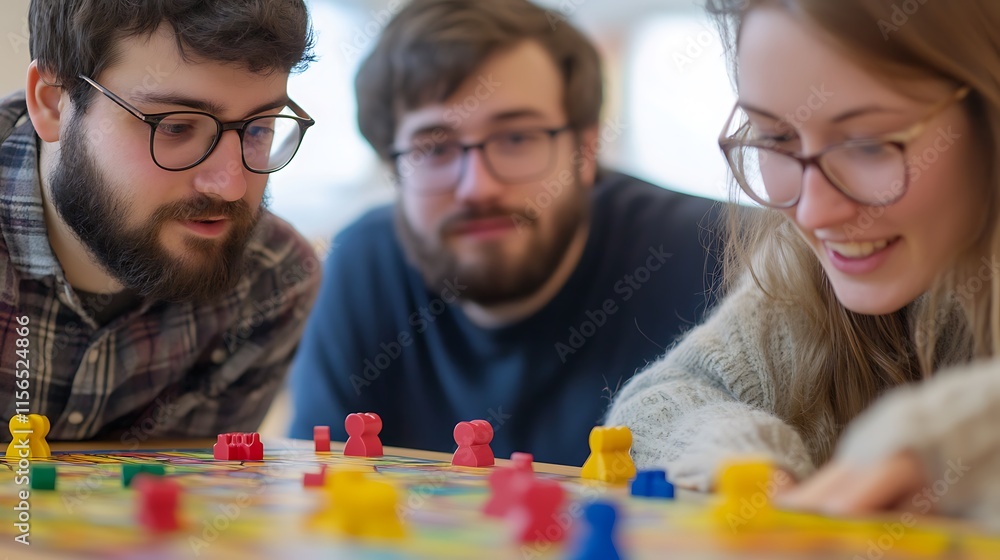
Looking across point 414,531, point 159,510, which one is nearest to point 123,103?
point 159,510

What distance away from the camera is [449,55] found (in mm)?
2494

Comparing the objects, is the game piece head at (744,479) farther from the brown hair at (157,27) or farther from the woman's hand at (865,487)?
the brown hair at (157,27)

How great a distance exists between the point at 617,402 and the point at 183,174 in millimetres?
759

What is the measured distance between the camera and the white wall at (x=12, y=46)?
7.68 feet

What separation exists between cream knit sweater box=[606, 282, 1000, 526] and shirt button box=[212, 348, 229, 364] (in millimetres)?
876

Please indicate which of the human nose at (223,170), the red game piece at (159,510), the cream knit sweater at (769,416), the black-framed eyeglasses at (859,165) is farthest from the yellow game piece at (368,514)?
the human nose at (223,170)

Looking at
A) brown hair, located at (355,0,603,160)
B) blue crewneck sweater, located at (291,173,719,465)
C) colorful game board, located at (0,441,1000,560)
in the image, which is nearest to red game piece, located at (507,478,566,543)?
colorful game board, located at (0,441,1000,560)

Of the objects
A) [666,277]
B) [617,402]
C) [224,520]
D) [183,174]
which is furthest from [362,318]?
[224,520]

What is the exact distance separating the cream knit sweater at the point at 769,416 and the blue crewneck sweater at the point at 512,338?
0.97m

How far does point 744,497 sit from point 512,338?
185 cm

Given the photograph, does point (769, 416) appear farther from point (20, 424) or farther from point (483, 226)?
point (483, 226)

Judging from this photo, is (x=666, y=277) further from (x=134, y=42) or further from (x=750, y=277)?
(x=134, y=42)

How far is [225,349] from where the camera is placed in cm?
180

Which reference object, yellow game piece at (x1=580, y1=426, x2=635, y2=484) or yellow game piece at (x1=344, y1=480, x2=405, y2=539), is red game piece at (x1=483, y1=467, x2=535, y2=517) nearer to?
yellow game piece at (x1=344, y1=480, x2=405, y2=539)
